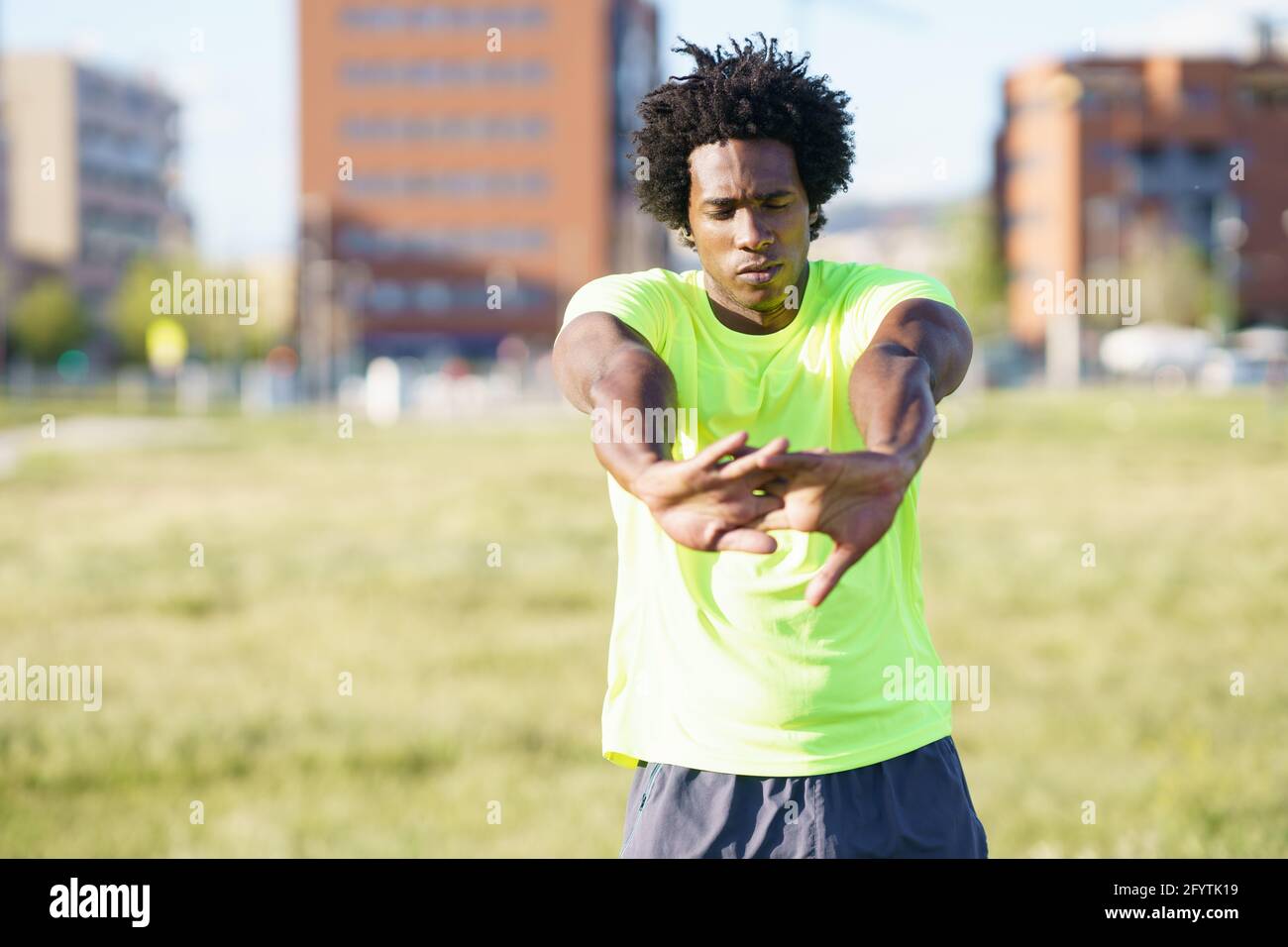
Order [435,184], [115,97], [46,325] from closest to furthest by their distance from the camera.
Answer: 1. [46,325]
2. [435,184]
3. [115,97]

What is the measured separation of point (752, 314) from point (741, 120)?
392 millimetres

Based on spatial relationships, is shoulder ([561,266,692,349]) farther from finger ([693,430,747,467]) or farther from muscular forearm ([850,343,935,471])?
finger ([693,430,747,467])

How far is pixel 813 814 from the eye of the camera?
10.5ft

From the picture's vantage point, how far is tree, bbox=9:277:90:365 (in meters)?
80.1

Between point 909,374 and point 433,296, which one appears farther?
point 433,296

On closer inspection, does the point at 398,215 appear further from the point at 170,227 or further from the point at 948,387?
the point at 948,387

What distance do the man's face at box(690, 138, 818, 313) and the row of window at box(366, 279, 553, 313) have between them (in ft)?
293

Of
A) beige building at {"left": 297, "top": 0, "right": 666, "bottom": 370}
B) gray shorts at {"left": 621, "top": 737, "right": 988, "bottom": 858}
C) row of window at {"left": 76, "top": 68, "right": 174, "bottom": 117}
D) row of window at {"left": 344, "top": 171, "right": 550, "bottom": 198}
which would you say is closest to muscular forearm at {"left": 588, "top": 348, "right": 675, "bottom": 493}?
gray shorts at {"left": 621, "top": 737, "right": 988, "bottom": 858}

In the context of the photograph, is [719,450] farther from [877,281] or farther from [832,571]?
[877,281]

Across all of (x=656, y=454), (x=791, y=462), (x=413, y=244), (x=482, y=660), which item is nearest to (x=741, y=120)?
(x=656, y=454)

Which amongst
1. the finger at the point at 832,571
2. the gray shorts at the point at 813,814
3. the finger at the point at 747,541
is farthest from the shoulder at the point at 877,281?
the gray shorts at the point at 813,814

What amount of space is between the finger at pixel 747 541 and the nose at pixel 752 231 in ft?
2.38

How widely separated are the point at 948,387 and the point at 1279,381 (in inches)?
1973
